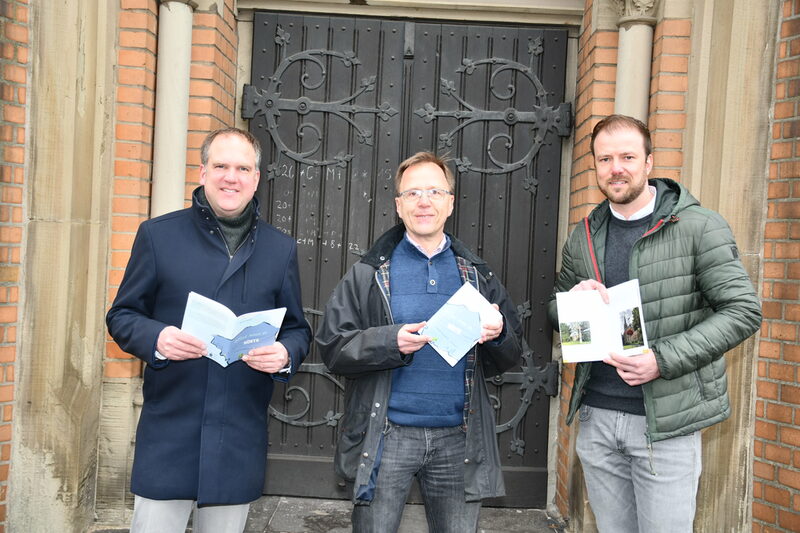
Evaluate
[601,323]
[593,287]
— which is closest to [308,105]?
[593,287]

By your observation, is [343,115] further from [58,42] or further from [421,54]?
[58,42]

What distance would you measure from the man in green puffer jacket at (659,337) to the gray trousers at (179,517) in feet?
4.39

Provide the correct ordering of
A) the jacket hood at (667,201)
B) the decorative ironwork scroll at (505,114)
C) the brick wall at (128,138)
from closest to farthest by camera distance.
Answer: the jacket hood at (667,201) < the brick wall at (128,138) < the decorative ironwork scroll at (505,114)

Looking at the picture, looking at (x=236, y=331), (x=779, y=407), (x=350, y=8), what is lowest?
(x=779, y=407)

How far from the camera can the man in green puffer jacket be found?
2.36m

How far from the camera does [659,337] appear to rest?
245 cm

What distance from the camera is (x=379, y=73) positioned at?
171 inches

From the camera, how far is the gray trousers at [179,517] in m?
2.36

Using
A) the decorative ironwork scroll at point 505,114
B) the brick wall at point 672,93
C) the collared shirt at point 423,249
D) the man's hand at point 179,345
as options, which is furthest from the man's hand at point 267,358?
the brick wall at point 672,93

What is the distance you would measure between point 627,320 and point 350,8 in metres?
2.86

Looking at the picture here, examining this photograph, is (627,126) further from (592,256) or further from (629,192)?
(592,256)

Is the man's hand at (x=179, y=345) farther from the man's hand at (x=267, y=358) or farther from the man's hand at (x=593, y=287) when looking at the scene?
the man's hand at (x=593, y=287)

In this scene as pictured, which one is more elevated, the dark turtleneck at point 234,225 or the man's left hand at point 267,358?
the dark turtleneck at point 234,225

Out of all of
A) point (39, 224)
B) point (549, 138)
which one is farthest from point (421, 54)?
point (39, 224)
